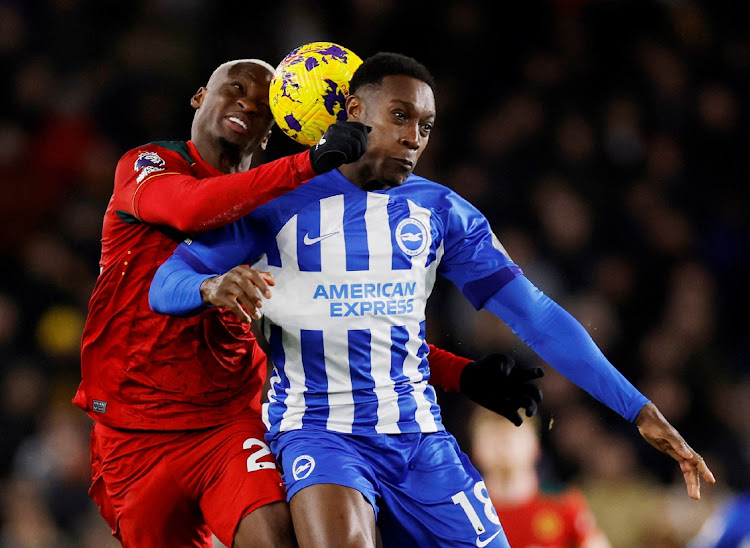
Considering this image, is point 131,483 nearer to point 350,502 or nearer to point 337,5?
point 350,502

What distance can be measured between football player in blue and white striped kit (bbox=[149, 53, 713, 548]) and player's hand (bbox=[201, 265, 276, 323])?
1.04ft

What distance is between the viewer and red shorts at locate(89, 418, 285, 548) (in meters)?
3.34

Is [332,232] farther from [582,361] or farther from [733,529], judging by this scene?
[733,529]

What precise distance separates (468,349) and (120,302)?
365cm

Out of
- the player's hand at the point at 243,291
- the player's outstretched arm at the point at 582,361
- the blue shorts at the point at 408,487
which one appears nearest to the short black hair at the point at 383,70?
the player's outstretched arm at the point at 582,361

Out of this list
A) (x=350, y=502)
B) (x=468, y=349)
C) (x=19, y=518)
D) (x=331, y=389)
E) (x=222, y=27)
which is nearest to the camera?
(x=350, y=502)

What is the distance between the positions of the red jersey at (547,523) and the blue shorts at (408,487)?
2249 millimetres

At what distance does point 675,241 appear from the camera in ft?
26.7

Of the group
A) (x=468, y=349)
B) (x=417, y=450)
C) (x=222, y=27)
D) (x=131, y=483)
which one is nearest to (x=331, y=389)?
(x=417, y=450)

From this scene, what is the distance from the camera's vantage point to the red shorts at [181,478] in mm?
3338

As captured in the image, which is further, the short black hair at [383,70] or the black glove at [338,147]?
the short black hair at [383,70]

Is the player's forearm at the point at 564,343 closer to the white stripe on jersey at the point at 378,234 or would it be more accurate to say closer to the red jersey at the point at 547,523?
the white stripe on jersey at the point at 378,234

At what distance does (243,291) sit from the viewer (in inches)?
111

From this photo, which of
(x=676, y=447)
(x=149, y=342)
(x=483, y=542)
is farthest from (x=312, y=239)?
(x=676, y=447)
